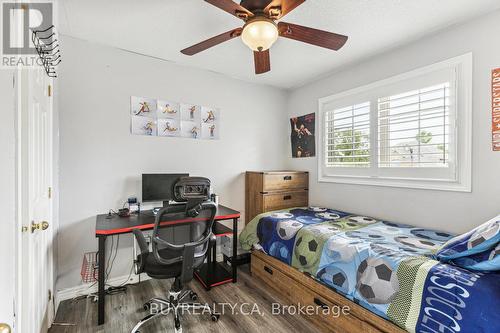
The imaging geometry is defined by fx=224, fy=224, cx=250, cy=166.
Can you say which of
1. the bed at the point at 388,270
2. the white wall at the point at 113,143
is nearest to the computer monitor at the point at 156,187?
the white wall at the point at 113,143

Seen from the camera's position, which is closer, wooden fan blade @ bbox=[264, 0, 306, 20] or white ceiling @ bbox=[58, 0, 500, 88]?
wooden fan blade @ bbox=[264, 0, 306, 20]

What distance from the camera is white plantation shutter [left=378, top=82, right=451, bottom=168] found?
2.05m

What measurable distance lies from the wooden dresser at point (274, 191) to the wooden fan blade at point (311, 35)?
168 centimetres

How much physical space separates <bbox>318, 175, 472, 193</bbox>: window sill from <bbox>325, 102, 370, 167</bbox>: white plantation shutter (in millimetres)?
178

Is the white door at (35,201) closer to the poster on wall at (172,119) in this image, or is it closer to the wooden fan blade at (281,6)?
the poster on wall at (172,119)

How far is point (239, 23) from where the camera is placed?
194 centimetres

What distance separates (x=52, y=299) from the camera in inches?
73.9

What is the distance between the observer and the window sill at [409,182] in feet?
6.39

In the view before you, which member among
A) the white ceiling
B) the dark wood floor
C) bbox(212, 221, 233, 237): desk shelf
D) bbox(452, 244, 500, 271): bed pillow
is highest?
the white ceiling

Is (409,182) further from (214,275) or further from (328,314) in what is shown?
(214,275)

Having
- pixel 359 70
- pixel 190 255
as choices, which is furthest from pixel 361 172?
pixel 190 255

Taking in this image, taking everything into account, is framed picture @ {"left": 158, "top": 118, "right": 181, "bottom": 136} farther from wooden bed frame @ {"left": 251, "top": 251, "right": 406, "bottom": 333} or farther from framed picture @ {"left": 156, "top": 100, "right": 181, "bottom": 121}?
wooden bed frame @ {"left": 251, "top": 251, "right": 406, "bottom": 333}

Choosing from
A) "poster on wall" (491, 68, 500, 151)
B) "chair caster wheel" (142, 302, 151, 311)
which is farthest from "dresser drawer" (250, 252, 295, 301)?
"poster on wall" (491, 68, 500, 151)

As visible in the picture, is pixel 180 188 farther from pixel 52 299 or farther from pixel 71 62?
pixel 71 62
